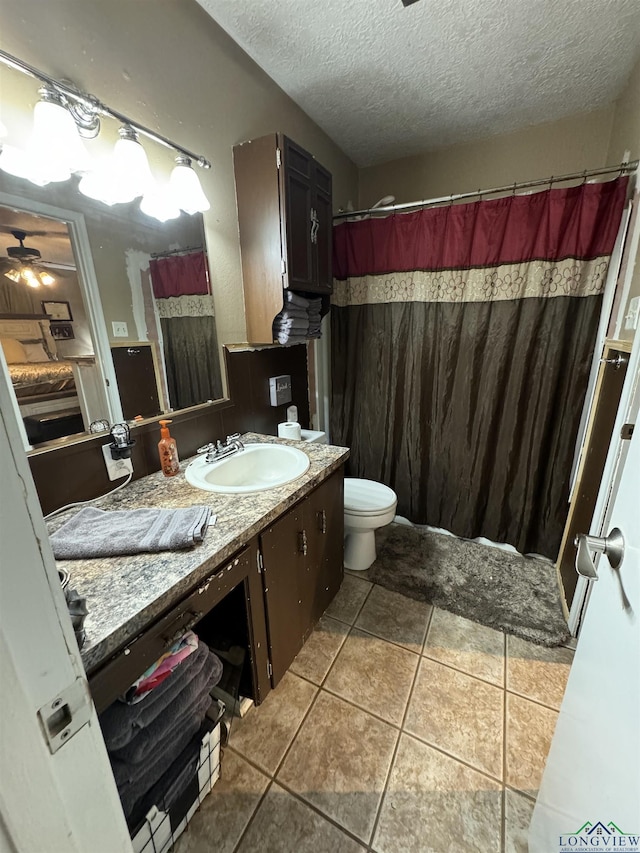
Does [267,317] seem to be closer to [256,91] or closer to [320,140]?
[256,91]

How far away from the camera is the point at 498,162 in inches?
79.0

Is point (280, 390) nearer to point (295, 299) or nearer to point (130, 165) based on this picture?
point (295, 299)

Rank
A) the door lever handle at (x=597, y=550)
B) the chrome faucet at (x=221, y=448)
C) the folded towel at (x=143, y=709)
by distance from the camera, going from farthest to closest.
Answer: the chrome faucet at (x=221, y=448), the folded towel at (x=143, y=709), the door lever handle at (x=597, y=550)

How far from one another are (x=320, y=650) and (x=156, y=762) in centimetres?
75

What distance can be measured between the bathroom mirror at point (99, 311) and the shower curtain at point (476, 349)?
1103mm

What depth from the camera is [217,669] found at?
38.5 inches

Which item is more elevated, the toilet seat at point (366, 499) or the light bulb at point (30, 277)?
the light bulb at point (30, 277)

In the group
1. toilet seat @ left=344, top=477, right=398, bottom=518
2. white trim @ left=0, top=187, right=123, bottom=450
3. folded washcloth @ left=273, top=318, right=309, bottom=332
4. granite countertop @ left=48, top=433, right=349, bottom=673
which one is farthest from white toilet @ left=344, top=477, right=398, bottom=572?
white trim @ left=0, top=187, right=123, bottom=450

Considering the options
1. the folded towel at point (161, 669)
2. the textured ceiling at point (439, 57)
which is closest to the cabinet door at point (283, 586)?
the folded towel at point (161, 669)

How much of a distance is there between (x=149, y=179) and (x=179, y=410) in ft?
2.60

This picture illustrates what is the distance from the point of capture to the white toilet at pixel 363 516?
68.7 inches

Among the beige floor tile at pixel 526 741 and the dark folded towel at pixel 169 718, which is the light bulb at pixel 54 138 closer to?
the dark folded towel at pixel 169 718

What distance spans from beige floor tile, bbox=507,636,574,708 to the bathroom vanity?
0.79 metres

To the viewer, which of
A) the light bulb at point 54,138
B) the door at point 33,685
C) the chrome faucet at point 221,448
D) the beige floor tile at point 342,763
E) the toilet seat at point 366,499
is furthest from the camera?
the toilet seat at point 366,499
